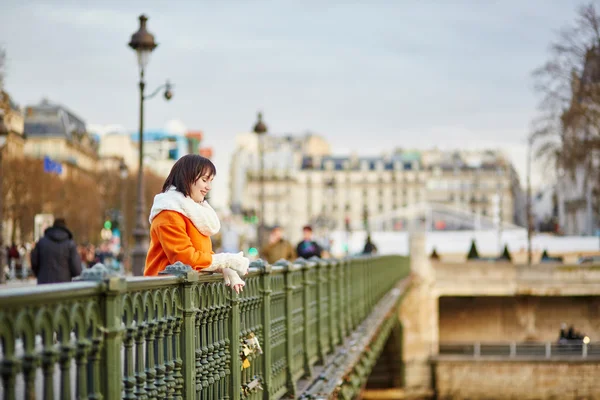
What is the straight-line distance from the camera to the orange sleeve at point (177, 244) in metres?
6.78

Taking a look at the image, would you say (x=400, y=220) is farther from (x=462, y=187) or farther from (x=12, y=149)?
(x=462, y=187)

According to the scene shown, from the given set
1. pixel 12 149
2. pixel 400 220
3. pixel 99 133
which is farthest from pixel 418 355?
pixel 99 133

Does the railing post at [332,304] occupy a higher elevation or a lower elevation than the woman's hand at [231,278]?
lower

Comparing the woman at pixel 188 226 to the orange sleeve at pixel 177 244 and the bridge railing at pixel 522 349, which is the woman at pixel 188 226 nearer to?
the orange sleeve at pixel 177 244

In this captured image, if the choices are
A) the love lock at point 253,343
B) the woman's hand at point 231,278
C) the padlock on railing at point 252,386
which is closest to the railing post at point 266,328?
the padlock on railing at point 252,386

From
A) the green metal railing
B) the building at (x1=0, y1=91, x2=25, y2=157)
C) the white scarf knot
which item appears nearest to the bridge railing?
the building at (x1=0, y1=91, x2=25, y2=157)

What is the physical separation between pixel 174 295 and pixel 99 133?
15207 centimetres

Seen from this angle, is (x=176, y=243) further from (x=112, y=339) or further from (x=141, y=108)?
(x=141, y=108)

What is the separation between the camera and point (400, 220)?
361 ft

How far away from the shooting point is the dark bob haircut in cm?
696

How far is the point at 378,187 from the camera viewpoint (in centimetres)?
17475

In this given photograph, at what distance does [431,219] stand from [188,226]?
334ft

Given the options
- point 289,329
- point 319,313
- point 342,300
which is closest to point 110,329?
point 289,329

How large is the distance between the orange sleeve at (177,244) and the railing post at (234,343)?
0.68m
